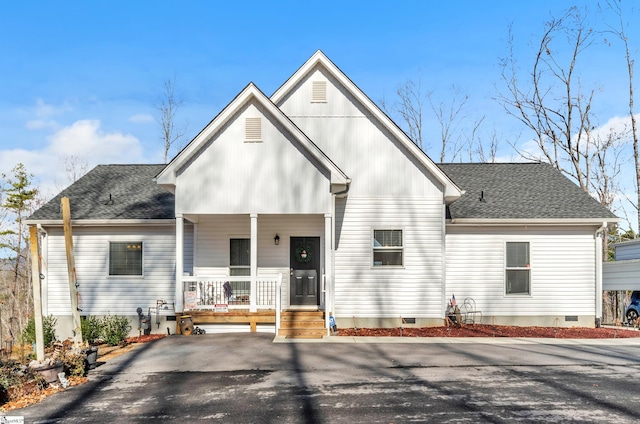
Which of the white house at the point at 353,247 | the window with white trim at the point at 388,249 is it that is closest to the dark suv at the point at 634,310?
the white house at the point at 353,247

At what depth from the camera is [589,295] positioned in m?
16.7

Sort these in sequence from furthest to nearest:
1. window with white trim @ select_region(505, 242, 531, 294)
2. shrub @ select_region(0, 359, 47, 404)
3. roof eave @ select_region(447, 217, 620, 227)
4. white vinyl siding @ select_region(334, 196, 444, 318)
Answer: window with white trim @ select_region(505, 242, 531, 294) → roof eave @ select_region(447, 217, 620, 227) → white vinyl siding @ select_region(334, 196, 444, 318) → shrub @ select_region(0, 359, 47, 404)

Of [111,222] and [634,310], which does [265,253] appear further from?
[634,310]

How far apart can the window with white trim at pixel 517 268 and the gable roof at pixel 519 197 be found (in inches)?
40.3

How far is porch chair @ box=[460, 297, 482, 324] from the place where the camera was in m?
16.5

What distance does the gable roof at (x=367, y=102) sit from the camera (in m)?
15.8

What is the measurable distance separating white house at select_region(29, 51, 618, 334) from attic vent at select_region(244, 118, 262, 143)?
1.40 meters

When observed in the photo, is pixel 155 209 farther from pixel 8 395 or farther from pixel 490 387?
pixel 490 387

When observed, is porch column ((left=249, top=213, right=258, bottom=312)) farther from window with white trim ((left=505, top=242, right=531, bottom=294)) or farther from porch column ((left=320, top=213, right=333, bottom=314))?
window with white trim ((left=505, top=242, right=531, bottom=294))

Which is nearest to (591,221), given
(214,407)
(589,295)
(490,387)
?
(589,295)

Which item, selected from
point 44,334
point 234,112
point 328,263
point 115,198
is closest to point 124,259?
point 115,198

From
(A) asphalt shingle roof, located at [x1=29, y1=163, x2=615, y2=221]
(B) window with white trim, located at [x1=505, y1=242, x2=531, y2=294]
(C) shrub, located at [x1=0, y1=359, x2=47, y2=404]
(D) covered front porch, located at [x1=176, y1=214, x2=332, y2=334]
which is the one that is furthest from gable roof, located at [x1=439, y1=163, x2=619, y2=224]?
(C) shrub, located at [x1=0, y1=359, x2=47, y2=404]

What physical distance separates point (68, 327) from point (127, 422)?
10.7 metres

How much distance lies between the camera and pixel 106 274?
54.9ft
